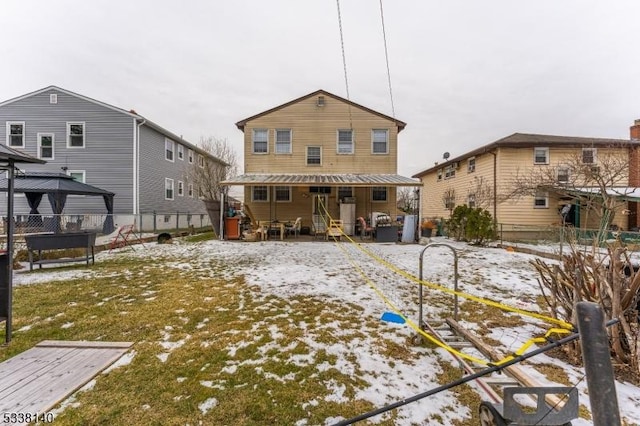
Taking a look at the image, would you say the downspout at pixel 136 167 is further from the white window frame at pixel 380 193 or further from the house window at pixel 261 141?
the white window frame at pixel 380 193

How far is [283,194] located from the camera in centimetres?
1600

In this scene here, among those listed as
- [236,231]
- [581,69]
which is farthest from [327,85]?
[581,69]

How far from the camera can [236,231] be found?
1394 cm

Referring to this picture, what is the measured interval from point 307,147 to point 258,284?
11.3 m

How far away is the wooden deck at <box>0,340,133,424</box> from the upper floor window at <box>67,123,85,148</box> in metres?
18.3

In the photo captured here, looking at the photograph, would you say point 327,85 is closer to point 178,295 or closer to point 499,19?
point 499,19

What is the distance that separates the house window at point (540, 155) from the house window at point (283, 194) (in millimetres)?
14851

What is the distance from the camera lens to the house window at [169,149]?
19.9 meters

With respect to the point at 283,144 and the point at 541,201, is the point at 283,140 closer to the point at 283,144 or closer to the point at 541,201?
the point at 283,144

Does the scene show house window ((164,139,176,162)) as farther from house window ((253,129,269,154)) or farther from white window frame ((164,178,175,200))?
house window ((253,129,269,154))

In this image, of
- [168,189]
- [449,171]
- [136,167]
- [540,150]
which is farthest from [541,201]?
[168,189]

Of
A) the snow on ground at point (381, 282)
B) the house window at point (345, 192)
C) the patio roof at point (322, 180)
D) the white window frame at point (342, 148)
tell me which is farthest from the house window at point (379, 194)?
the snow on ground at point (381, 282)

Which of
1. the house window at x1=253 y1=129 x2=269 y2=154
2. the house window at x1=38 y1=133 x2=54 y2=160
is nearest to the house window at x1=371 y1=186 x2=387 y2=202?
the house window at x1=253 y1=129 x2=269 y2=154

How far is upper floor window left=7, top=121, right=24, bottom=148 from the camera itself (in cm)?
1650
